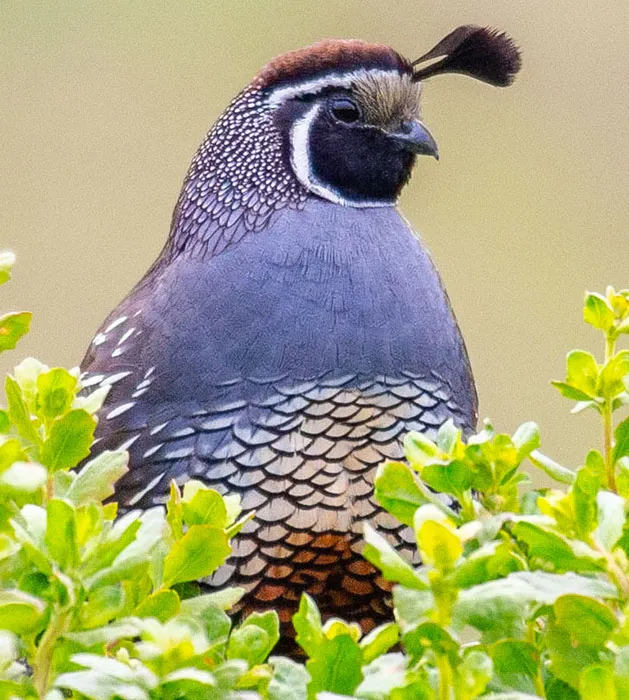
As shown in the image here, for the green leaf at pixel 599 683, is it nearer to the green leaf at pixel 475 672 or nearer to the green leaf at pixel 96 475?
the green leaf at pixel 475 672

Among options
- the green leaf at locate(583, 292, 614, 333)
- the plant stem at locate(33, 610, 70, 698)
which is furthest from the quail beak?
the plant stem at locate(33, 610, 70, 698)

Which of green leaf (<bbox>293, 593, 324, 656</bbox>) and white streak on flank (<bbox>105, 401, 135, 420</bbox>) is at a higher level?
green leaf (<bbox>293, 593, 324, 656</bbox>)

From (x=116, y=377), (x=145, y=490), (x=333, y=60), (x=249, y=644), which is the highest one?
(x=333, y=60)

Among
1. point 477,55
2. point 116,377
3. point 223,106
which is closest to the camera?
point 116,377

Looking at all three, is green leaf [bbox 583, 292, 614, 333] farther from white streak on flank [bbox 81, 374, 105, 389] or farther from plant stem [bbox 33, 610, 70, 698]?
white streak on flank [bbox 81, 374, 105, 389]

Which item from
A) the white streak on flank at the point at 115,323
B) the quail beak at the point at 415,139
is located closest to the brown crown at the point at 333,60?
the quail beak at the point at 415,139

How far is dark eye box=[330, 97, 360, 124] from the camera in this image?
2572mm

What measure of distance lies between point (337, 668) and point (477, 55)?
203 cm

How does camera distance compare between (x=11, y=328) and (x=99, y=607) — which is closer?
(x=99, y=607)

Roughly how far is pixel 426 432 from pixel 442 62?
850 millimetres

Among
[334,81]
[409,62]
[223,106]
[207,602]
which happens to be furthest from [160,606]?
[223,106]

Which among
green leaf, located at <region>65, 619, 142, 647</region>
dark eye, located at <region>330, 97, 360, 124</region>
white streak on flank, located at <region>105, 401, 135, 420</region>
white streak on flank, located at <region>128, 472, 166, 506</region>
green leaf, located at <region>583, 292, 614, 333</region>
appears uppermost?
dark eye, located at <region>330, 97, 360, 124</region>

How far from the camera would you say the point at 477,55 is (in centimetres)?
280

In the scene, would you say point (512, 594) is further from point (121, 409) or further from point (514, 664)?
point (121, 409)
